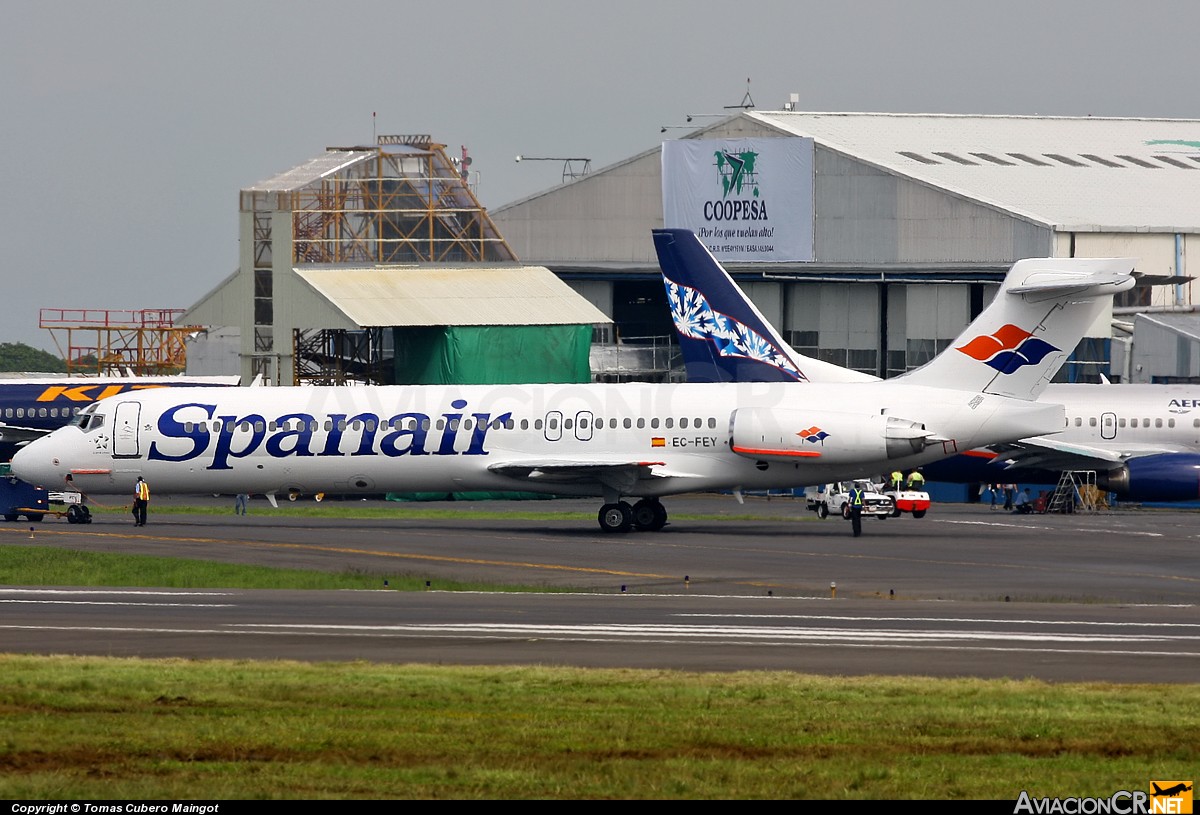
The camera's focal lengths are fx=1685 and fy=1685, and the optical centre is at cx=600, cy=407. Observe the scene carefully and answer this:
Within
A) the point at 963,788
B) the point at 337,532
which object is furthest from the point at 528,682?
the point at 337,532

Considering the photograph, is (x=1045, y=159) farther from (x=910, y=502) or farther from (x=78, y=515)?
(x=78, y=515)

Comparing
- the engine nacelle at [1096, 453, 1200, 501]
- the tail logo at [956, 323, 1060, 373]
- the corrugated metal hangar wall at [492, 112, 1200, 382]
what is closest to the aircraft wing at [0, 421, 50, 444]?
the corrugated metal hangar wall at [492, 112, 1200, 382]

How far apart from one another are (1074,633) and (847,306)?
55627mm

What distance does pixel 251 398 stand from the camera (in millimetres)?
44750

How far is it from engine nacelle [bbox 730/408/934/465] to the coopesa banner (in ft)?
115

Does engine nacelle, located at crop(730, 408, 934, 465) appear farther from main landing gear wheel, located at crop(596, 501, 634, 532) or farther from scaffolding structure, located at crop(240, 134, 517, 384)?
scaffolding structure, located at crop(240, 134, 517, 384)

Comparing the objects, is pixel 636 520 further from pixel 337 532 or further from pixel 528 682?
pixel 528 682

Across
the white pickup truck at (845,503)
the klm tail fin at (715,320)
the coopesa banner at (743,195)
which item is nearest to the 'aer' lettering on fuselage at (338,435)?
the white pickup truck at (845,503)

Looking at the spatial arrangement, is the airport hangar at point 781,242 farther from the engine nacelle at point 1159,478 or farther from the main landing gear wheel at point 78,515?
the main landing gear wheel at point 78,515

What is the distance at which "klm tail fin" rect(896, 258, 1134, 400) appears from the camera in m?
42.4

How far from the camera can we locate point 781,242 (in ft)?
252

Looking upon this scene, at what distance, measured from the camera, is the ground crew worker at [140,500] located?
147ft

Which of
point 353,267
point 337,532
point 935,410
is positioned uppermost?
point 353,267

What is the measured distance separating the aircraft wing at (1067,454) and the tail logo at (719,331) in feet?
28.1
